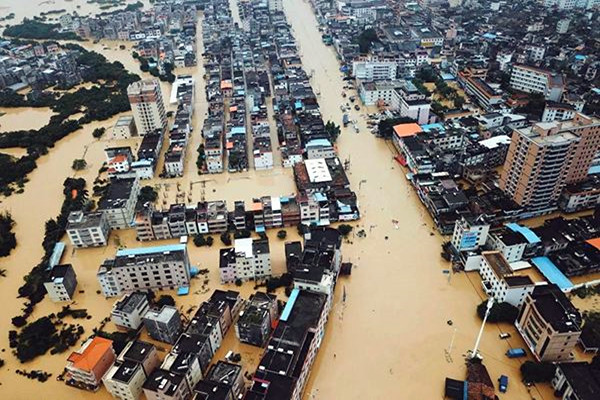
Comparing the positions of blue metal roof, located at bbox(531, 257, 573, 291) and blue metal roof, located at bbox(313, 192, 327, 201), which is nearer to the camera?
blue metal roof, located at bbox(531, 257, 573, 291)

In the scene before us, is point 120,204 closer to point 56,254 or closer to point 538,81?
point 56,254

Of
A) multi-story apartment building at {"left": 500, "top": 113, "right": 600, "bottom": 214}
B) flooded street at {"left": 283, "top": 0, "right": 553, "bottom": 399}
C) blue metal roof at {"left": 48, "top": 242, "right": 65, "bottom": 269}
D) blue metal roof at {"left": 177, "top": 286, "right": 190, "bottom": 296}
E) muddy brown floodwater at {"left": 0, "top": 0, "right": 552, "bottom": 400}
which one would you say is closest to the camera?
flooded street at {"left": 283, "top": 0, "right": 553, "bottom": 399}

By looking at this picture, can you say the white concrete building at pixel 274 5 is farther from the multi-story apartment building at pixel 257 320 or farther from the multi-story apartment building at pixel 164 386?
the multi-story apartment building at pixel 164 386

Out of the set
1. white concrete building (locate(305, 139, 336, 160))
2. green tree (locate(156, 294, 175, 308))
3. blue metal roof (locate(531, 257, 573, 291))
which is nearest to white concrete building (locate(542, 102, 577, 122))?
blue metal roof (locate(531, 257, 573, 291))

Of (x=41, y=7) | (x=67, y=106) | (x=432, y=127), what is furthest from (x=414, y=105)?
(x=41, y=7)

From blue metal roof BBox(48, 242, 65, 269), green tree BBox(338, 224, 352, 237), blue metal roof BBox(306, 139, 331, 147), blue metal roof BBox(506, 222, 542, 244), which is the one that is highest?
blue metal roof BBox(306, 139, 331, 147)

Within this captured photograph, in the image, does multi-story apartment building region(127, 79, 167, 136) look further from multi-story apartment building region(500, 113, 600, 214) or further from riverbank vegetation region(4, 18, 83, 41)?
riverbank vegetation region(4, 18, 83, 41)

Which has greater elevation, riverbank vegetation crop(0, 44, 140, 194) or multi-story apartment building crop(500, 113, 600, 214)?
multi-story apartment building crop(500, 113, 600, 214)
